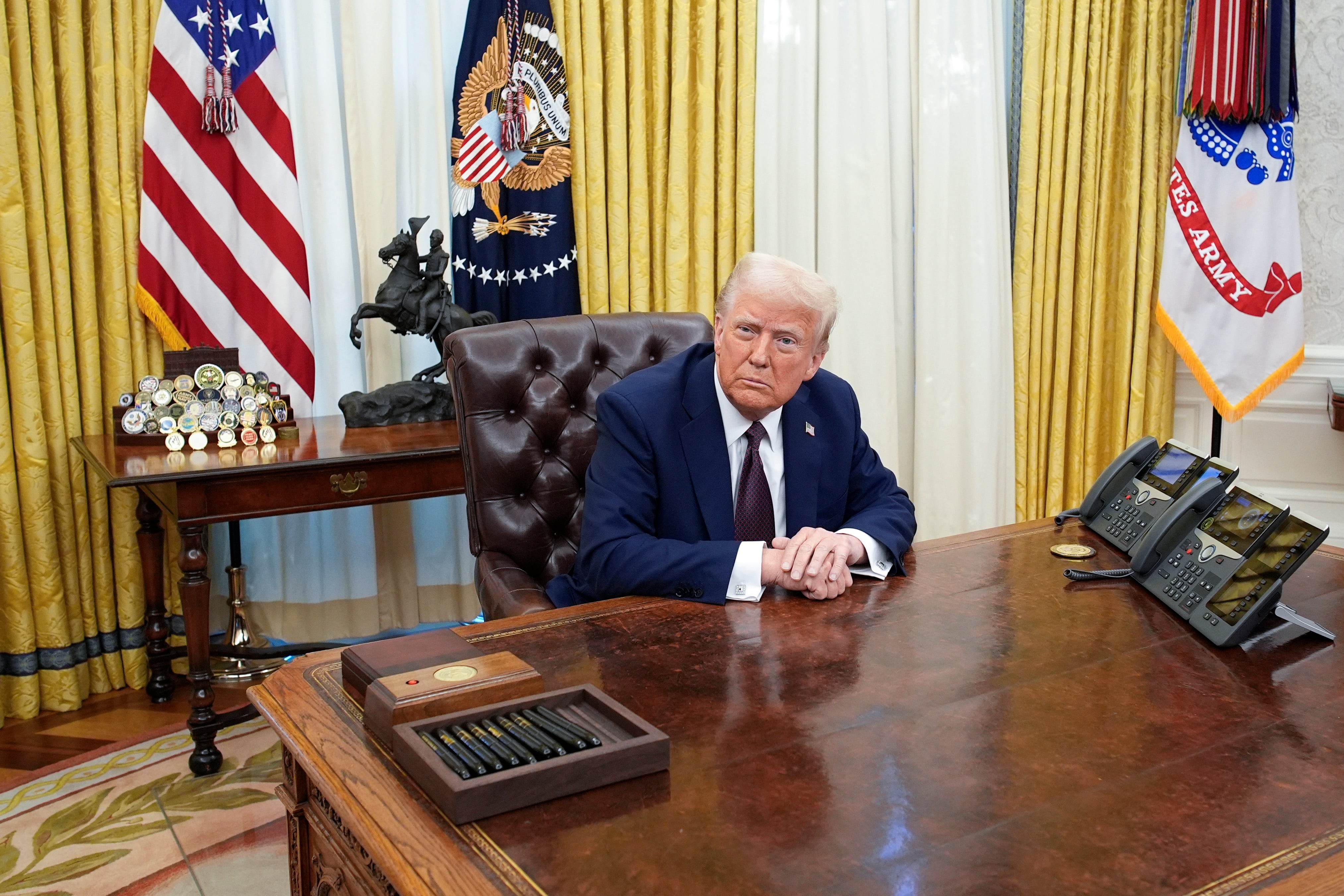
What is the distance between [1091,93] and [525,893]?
4175 mm

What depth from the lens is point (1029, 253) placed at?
4352mm

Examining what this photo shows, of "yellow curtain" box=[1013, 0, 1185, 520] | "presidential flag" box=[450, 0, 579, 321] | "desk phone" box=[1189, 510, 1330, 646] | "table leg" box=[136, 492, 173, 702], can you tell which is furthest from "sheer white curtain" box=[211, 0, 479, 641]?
"desk phone" box=[1189, 510, 1330, 646]

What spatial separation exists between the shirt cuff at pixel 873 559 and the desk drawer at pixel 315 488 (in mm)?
1407

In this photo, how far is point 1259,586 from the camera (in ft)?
5.12

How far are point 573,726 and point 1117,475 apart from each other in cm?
138

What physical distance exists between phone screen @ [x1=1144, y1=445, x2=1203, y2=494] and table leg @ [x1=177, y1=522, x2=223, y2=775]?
230cm

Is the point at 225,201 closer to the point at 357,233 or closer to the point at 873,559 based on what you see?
the point at 357,233

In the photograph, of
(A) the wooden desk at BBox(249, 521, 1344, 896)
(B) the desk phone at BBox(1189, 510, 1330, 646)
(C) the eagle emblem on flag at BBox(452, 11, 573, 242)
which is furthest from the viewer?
(C) the eagle emblem on flag at BBox(452, 11, 573, 242)

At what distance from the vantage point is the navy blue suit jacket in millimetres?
1999

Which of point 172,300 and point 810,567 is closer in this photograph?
point 810,567

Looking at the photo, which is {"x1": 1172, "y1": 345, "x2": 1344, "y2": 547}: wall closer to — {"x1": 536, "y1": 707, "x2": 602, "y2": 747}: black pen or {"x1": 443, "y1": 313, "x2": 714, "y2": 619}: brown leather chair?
{"x1": 443, "y1": 313, "x2": 714, "y2": 619}: brown leather chair

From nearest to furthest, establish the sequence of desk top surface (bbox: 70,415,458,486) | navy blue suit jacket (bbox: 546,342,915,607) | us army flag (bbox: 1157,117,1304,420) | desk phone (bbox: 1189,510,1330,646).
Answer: desk phone (bbox: 1189,510,1330,646), navy blue suit jacket (bbox: 546,342,915,607), desk top surface (bbox: 70,415,458,486), us army flag (bbox: 1157,117,1304,420)

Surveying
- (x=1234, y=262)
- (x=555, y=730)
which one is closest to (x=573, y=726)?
(x=555, y=730)

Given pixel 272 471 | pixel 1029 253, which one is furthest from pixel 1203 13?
pixel 272 471
